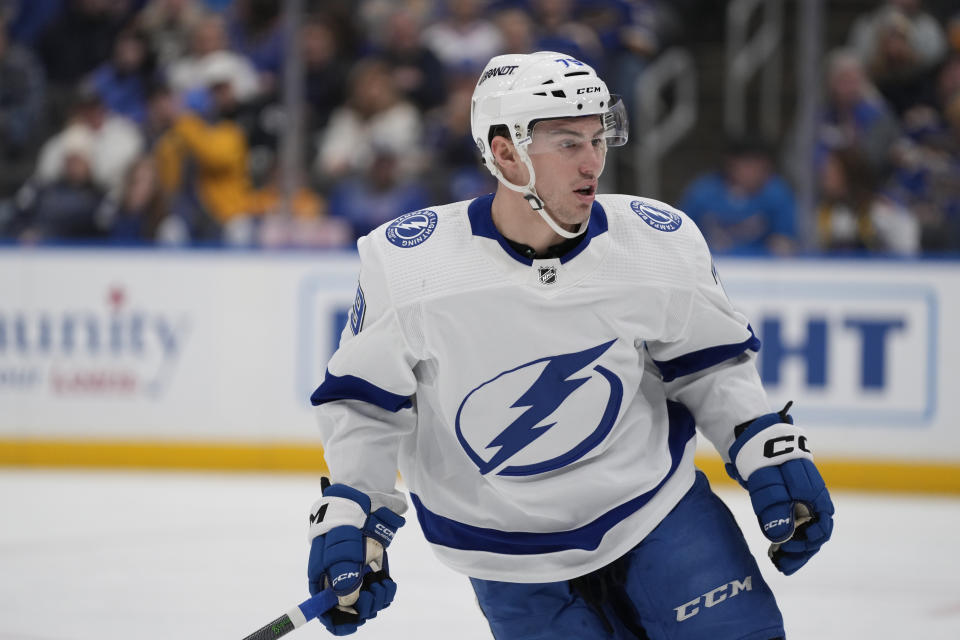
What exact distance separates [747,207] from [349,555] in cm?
411

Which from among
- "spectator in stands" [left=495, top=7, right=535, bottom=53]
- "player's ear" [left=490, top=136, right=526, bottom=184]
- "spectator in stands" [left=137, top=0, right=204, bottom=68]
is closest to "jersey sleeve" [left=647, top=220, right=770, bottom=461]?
"player's ear" [left=490, top=136, right=526, bottom=184]

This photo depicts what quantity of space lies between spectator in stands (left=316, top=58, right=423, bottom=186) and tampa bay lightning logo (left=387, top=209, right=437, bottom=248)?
406cm

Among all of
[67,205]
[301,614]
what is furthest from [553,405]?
[67,205]

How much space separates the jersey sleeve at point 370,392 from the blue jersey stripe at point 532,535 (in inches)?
4.5

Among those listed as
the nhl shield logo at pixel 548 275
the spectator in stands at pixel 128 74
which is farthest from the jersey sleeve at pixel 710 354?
the spectator in stands at pixel 128 74

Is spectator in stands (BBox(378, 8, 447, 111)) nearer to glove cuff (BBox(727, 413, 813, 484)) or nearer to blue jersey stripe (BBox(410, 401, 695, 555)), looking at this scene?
blue jersey stripe (BBox(410, 401, 695, 555))

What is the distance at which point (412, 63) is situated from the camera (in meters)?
6.75

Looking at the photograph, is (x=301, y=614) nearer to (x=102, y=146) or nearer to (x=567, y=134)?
(x=567, y=134)

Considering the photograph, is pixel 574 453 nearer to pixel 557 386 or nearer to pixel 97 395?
pixel 557 386

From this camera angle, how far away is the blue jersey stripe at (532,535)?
7.34ft

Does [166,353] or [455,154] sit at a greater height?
[455,154]

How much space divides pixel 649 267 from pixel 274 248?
418cm

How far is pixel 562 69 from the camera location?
222 cm

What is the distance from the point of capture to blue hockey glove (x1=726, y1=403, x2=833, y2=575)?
2127mm
